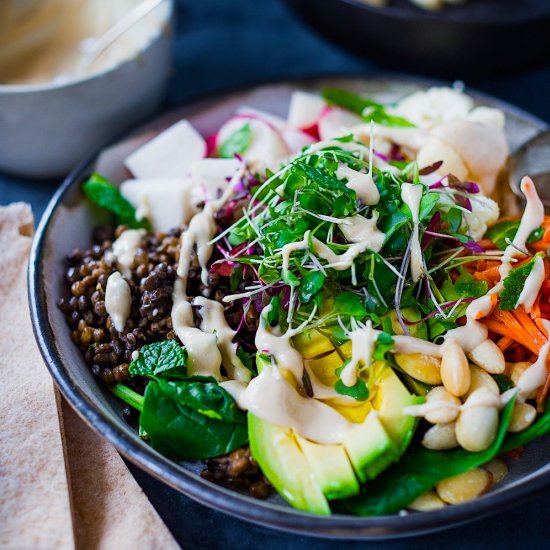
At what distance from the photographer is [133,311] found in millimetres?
2389

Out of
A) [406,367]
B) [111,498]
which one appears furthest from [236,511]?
[406,367]

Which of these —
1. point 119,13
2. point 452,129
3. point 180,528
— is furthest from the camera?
point 119,13

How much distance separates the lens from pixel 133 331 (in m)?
2.32

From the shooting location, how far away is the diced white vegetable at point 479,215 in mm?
2455

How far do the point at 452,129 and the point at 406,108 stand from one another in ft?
1.35

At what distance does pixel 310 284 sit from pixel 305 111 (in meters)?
1.16

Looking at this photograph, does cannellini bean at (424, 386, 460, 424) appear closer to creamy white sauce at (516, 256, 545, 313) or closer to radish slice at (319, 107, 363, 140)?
creamy white sauce at (516, 256, 545, 313)

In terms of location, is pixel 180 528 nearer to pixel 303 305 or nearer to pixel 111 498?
pixel 111 498

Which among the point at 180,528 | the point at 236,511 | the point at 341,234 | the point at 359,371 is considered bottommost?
the point at 180,528

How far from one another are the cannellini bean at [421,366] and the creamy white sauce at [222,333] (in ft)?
1.55

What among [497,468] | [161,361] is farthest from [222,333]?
[497,468]

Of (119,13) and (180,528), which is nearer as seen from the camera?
(180,528)

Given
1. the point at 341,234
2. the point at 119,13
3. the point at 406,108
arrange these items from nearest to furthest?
the point at 341,234, the point at 406,108, the point at 119,13

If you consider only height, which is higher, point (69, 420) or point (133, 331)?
point (133, 331)
